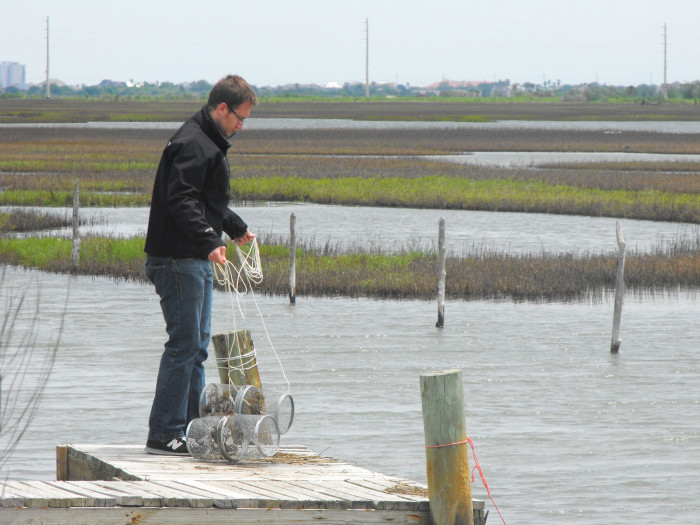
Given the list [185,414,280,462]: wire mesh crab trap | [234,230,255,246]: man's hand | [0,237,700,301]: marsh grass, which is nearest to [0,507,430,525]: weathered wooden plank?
[185,414,280,462]: wire mesh crab trap

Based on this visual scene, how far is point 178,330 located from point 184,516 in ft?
3.74

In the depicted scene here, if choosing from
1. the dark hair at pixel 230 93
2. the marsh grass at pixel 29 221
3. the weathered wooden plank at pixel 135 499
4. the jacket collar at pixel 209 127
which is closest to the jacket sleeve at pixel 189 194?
the jacket collar at pixel 209 127

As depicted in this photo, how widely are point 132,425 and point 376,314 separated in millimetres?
6952

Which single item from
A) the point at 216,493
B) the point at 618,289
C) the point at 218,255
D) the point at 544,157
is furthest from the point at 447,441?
the point at 544,157

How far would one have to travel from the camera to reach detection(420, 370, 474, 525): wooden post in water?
18.1 ft

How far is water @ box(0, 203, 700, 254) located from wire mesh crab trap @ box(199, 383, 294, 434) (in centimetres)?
1459

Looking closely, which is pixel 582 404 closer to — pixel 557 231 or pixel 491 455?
pixel 491 455

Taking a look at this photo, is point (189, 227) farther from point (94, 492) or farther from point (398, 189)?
point (398, 189)

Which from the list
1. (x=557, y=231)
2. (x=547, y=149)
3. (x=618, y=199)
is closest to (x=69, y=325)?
(x=557, y=231)

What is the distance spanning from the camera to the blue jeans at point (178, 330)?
589 centimetres

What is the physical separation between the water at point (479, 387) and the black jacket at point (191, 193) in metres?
0.91

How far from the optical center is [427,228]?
88.0 feet

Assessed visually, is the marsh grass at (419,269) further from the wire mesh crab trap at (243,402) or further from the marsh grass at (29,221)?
the wire mesh crab trap at (243,402)

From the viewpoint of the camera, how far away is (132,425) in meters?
9.49
